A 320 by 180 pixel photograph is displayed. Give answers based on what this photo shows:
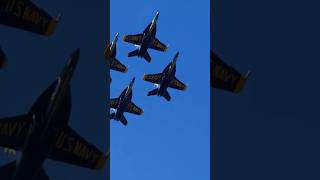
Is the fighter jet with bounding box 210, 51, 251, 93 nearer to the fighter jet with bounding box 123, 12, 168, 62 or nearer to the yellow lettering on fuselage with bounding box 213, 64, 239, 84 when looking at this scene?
the yellow lettering on fuselage with bounding box 213, 64, 239, 84

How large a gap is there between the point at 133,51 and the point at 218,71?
48347mm

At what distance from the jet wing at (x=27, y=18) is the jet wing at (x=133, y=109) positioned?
151 feet

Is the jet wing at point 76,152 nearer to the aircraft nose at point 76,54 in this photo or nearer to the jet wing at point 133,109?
the aircraft nose at point 76,54

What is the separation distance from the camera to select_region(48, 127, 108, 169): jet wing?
50281 mm

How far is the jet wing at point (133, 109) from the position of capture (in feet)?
326

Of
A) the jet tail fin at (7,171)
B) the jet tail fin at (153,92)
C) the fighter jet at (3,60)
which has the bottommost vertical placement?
the jet tail fin at (7,171)

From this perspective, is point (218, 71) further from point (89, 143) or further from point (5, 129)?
point (5, 129)

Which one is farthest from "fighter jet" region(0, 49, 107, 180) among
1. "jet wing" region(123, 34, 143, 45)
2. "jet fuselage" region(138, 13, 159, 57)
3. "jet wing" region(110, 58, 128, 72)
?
"jet wing" region(110, 58, 128, 72)

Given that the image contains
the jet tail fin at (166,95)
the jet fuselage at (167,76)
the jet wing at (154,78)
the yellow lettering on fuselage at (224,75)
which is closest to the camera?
the yellow lettering on fuselage at (224,75)

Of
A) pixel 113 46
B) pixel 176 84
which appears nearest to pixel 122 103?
pixel 176 84

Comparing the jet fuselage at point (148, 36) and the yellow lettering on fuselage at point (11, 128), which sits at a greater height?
the jet fuselage at point (148, 36)

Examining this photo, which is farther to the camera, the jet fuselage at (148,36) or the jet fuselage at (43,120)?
the jet fuselage at (148,36)

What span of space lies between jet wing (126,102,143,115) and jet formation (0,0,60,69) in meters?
45.9

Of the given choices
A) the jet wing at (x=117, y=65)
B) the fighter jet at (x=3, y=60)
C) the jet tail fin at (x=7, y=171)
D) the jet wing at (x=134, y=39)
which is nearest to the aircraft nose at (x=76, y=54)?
the fighter jet at (x=3, y=60)
